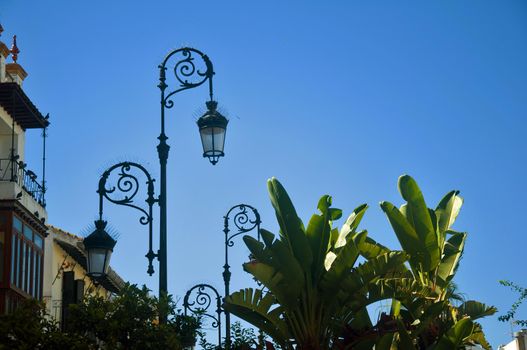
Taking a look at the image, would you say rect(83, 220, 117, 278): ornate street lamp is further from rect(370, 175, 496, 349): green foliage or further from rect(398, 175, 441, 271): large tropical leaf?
rect(398, 175, 441, 271): large tropical leaf

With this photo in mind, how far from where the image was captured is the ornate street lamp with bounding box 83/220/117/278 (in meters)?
16.4

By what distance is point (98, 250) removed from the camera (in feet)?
54.0

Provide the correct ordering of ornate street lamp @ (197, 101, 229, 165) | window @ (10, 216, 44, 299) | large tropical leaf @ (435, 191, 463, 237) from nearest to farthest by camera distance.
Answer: ornate street lamp @ (197, 101, 229, 165) → large tropical leaf @ (435, 191, 463, 237) → window @ (10, 216, 44, 299)

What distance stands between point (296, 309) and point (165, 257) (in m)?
3.51

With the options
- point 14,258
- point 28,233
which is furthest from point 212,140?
point 28,233

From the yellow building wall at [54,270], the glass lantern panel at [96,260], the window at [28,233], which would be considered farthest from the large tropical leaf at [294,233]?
the yellow building wall at [54,270]

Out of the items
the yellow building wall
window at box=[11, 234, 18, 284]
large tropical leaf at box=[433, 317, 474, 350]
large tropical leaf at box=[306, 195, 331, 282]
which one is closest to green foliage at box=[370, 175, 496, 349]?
large tropical leaf at box=[433, 317, 474, 350]

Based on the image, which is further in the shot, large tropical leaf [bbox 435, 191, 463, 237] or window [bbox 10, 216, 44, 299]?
window [bbox 10, 216, 44, 299]

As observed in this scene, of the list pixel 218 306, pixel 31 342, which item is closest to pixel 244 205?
pixel 218 306

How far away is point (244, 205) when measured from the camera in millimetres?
22375

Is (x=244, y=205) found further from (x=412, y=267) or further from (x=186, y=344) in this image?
(x=186, y=344)

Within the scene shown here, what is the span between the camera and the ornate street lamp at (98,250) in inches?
645

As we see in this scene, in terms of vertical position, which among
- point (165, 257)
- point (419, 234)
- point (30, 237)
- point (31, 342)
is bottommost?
point (31, 342)

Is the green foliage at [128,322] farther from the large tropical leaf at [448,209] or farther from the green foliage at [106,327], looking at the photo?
the large tropical leaf at [448,209]
